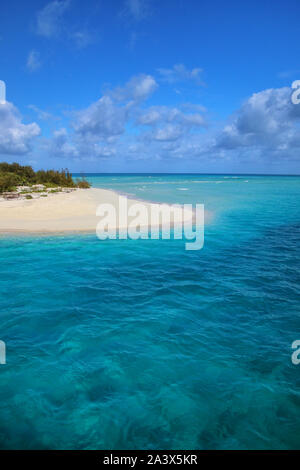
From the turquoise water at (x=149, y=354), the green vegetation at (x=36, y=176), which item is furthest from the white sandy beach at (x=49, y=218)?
the green vegetation at (x=36, y=176)

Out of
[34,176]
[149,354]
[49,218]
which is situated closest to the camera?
[149,354]

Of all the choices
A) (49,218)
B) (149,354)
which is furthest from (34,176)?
(149,354)

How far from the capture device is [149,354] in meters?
6.70

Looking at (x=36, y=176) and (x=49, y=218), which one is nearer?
(x=49, y=218)

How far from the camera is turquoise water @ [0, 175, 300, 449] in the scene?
4.81 metres

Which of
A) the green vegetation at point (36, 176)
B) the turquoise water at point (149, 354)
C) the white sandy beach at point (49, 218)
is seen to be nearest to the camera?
the turquoise water at point (149, 354)

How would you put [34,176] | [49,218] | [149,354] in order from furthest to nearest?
1. [34,176]
2. [49,218]
3. [149,354]

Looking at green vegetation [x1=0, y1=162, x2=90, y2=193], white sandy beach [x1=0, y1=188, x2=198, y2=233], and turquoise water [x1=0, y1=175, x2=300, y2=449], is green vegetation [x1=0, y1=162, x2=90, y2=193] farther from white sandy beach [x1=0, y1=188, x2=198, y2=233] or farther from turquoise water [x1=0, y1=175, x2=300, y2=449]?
turquoise water [x1=0, y1=175, x2=300, y2=449]

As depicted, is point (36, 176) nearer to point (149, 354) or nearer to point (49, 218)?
point (49, 218)

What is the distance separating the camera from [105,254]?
1399cm

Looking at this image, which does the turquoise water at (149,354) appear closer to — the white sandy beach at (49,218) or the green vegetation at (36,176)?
the white sandy beach at (49,218)

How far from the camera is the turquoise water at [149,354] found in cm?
481
